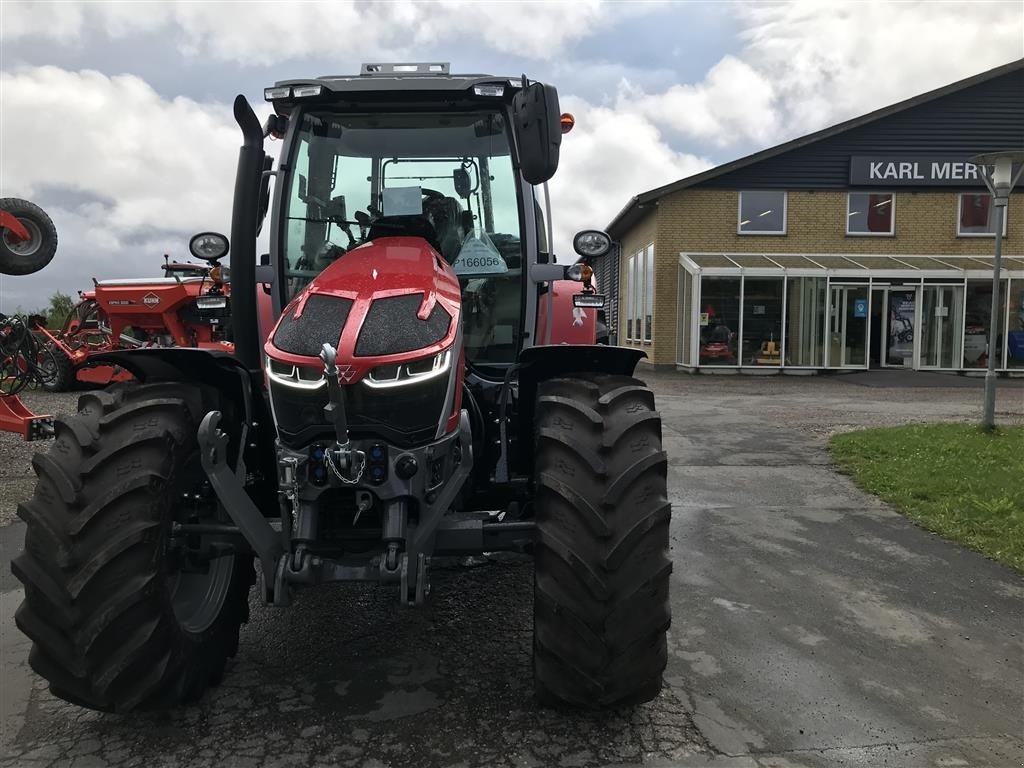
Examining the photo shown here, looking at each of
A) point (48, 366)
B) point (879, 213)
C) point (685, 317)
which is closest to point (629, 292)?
point (685, 317)

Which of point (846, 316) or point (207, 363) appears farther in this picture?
point (846, 316)

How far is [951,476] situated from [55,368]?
49.0ft

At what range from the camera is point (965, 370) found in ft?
70.9

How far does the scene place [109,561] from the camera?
2820 millimetres

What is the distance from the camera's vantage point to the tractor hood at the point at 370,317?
297 centimetres

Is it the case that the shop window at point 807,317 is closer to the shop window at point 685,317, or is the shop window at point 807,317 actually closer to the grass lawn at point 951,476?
the shop window at point 685,317

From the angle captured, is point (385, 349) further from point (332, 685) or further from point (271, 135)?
point (271, 135)

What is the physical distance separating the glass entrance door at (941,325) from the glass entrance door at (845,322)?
1.61 metres

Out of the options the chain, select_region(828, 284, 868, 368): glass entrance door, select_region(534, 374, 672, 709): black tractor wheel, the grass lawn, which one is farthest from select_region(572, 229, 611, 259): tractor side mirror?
select_region(828, 284, 868, 368): glass entrance door

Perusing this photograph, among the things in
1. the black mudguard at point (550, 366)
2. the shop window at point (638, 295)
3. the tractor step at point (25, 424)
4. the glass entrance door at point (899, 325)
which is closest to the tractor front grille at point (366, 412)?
the black mudguard at point (550, 366)

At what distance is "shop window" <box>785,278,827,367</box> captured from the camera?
70.6ft

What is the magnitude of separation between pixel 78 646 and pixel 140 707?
343mm

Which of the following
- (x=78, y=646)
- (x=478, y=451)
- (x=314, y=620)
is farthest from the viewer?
(x=314, y=620)

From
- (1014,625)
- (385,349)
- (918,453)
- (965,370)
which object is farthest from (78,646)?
(965,370)
